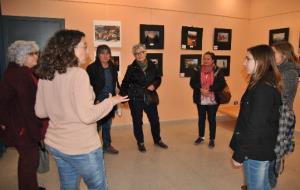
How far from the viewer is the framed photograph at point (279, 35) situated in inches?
191

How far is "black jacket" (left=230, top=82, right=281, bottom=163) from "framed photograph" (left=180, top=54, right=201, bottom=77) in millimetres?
3628

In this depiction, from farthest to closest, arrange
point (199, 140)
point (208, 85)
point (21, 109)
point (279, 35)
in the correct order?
point (279, 35) → point (199, 140) → point (208, 85) → point (21, 109)

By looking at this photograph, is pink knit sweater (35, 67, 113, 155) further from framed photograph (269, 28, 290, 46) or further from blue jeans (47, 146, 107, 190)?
framed photograph (269, 28, 290, 46)

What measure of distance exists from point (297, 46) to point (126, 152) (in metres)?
3.61

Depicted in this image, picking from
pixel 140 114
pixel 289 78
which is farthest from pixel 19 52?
pixel 289 78

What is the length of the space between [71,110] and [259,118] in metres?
1.14

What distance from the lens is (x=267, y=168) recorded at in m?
1.77

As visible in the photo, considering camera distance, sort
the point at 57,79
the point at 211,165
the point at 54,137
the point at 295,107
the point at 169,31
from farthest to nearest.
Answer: the point at 169,31 → the point at 295,107 → the point at 211,165 → the point at 54,137 → the point at 57,79

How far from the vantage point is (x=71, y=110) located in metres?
1.45

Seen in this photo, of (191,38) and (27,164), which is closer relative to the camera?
(27,164)

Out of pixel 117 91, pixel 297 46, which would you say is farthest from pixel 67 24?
pixel 297 46

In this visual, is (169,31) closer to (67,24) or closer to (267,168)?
(67,24)

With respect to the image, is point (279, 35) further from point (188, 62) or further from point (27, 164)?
point (27, 164)

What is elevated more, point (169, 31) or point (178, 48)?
point (169, 31)
